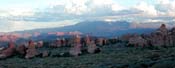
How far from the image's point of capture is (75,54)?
91.2 metres

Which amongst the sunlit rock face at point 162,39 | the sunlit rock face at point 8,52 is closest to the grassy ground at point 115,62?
the sunlit rock face at point 8,52

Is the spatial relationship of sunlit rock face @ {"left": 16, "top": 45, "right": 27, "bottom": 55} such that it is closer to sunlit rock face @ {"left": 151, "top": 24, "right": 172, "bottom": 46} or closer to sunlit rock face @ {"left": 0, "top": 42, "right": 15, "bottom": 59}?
sunlit rock face @ {"left": 0, "top": 42, "right": 15, "bottom": 59}

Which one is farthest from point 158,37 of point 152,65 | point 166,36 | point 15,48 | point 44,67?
point 152,65

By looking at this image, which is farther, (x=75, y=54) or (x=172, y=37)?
(x=172, y=37)

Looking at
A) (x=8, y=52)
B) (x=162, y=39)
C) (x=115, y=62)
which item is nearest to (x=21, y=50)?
(x=8, y=52)

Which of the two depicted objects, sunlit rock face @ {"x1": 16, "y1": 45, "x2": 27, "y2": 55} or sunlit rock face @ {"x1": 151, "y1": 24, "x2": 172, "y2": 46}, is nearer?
sunlit rock face @ {"x1": 16, "y1": 45, "x2": 27, "y2": 55}

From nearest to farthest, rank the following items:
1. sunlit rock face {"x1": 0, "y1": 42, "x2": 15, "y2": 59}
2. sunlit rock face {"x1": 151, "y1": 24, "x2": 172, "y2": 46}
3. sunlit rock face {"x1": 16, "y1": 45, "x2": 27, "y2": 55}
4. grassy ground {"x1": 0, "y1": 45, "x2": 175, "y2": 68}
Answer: grassy ground {"x1": 0, "y1": 45, "x2": 175, "y2": 68} < sunlit rock face {"x1": 0, "y1": 42, "x2": 15, "y2": 59} < sunlit rock face {"x1": 16, "y1": 45, "x2": 27, "y2": 55} < sunlit rock face {"x1": 151, "y1": 24, "x2": 172, "y2": 46}

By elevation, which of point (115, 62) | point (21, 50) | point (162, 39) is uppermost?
point (115, 62)

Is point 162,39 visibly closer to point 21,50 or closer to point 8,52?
point 21,50

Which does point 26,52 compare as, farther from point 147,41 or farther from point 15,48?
point 147,41

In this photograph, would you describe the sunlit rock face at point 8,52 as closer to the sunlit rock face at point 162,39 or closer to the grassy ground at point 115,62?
the grassy ground at point 115,62

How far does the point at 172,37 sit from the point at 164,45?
399 centimetres

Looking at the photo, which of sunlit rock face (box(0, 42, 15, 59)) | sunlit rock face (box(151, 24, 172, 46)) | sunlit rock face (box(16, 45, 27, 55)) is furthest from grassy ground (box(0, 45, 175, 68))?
sunlit rock face (box(151, 24, 172, 46))

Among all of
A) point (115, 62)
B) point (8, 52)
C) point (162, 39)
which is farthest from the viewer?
point (162, 39)
